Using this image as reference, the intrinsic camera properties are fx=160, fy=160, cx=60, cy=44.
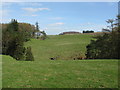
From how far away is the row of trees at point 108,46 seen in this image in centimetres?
2062

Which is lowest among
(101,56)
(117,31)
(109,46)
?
(101,56)

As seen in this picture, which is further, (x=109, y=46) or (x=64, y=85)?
(x=109, y=46)

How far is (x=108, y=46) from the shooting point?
22781 mm

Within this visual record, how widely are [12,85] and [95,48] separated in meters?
20.0

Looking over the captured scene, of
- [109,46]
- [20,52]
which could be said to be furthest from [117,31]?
[20,52]

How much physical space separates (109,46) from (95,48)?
2.69 metres

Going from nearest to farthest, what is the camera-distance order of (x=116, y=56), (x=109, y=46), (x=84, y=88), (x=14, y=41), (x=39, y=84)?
(x=84, y=88)
(x=39, y=84)
(x=116, y=56)
(x=109, y=46)
(x=14, y=41)

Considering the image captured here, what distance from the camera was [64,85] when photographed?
6.29 metres

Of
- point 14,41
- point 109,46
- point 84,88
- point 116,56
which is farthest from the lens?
point 14,41

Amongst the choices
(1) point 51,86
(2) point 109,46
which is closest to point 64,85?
(1) point 51,86

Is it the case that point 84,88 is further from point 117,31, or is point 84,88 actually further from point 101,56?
point 101,56

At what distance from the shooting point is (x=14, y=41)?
2444 centimetres

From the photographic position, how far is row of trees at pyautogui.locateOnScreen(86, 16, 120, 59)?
67.7 ft

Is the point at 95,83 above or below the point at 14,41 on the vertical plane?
below
